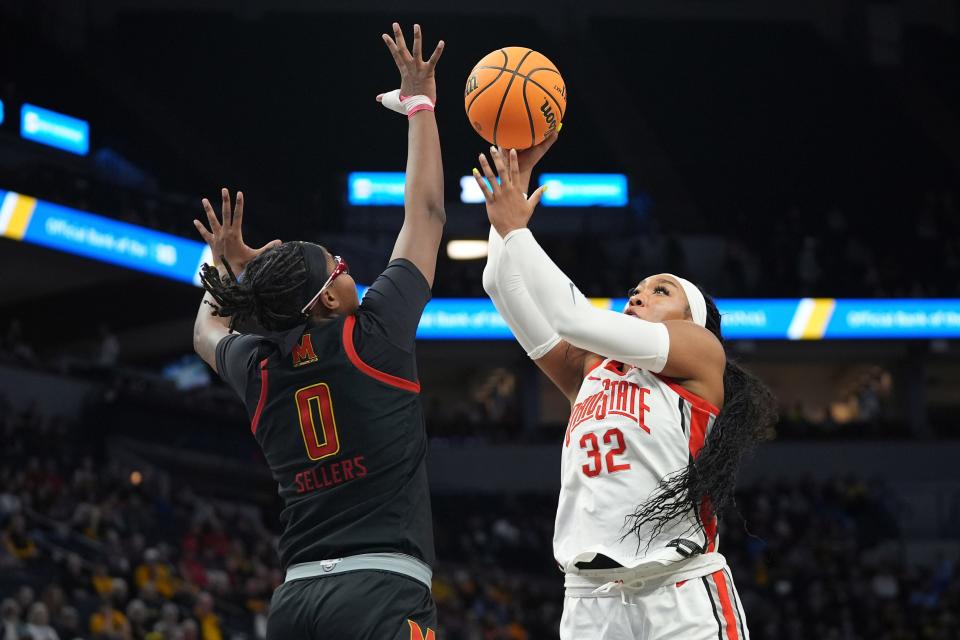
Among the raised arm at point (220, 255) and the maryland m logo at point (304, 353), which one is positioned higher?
the raised arm at point (220, 255)

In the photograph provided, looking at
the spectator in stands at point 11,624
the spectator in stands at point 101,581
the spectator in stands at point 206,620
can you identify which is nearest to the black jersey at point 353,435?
the spectator in stands at point 11,624

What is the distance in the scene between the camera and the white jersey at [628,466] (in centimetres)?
381

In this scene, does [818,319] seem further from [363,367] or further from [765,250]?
[363,367]

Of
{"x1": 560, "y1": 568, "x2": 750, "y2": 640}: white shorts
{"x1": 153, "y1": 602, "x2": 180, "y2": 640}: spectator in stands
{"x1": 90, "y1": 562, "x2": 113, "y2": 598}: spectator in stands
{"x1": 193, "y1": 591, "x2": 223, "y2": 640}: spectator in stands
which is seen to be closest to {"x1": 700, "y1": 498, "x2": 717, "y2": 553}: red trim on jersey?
{"x1": 560, "y1": 568, "x2": 750, "y2": 640}: white shorts

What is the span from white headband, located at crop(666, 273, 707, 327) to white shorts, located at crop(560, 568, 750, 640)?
32.4 inches

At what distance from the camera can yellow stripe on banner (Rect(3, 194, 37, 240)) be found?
16.8 meters

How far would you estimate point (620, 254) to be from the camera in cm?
2503

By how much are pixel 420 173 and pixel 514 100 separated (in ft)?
2.22

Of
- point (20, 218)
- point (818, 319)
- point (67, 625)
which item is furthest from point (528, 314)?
point (818, 319)

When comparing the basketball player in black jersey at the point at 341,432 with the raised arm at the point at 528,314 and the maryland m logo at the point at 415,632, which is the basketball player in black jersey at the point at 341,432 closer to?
the maryland m logo at the point at 415,632

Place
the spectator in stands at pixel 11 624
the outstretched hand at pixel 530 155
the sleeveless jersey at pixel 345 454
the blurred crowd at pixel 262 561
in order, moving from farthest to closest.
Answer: the blurred crowd at pixel 262 561
the spectator in stands at pixel 11 624
the outstretched hand at pixel 530 155
the sleeveless jersey at pixel 345 454

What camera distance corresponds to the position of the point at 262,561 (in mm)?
15250

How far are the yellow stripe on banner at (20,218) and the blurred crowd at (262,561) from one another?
2462 millimetres

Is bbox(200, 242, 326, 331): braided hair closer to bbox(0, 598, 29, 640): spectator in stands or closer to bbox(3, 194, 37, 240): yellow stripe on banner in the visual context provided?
bbox(0, 598, 29, 640): spectator in stands
